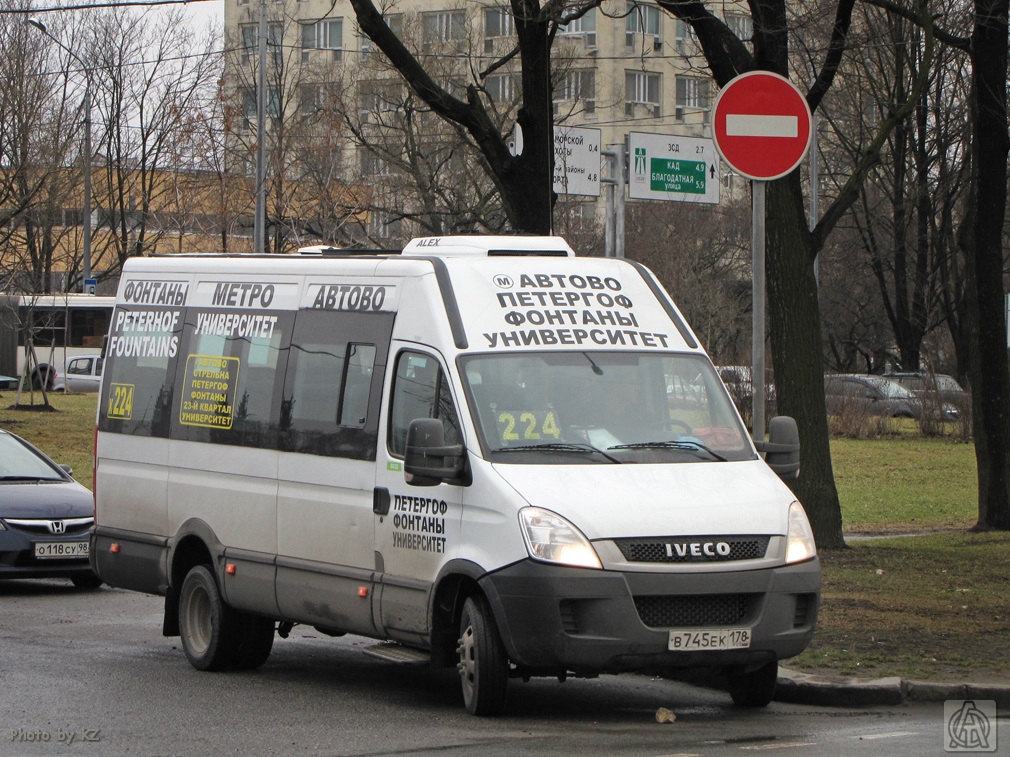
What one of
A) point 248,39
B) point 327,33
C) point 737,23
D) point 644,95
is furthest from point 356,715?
point 644,95

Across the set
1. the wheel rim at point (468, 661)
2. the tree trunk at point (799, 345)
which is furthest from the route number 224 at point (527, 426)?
the tree trunk at point (799, 345)

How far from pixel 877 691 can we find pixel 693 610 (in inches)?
53.1

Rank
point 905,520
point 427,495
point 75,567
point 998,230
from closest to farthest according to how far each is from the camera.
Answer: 1. point 427,495
2. point 75,567
3. point 998,230
4. point 905,520

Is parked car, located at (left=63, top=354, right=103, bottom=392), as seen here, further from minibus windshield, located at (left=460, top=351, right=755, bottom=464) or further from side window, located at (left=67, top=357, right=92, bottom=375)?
minibus windshield, located at (left=460, top=351, right=755, bottom=464)

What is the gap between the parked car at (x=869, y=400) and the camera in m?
39.4

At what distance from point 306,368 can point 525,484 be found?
86.5 inches

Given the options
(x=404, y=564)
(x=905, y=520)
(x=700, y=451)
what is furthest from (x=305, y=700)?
(x=905, y=520)

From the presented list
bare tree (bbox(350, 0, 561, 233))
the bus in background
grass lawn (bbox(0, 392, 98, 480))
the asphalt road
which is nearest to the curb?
the asphalt road

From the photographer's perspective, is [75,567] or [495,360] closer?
[495,360]

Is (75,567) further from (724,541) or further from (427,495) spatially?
(724,541)

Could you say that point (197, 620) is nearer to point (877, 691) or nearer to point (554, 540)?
point (554, 540)

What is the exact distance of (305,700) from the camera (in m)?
9.11

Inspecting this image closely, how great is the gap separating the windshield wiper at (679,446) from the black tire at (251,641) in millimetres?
3018

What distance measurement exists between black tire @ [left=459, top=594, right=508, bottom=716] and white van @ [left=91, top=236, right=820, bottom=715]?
0.01m
